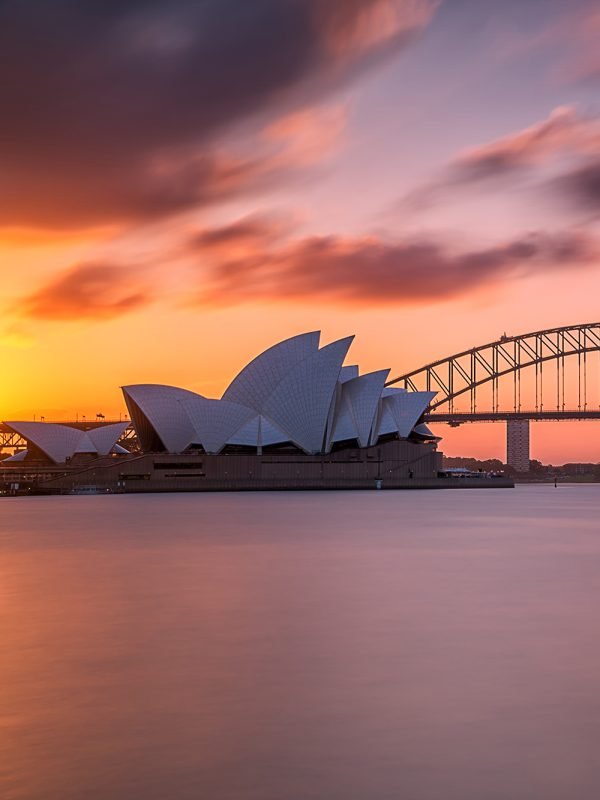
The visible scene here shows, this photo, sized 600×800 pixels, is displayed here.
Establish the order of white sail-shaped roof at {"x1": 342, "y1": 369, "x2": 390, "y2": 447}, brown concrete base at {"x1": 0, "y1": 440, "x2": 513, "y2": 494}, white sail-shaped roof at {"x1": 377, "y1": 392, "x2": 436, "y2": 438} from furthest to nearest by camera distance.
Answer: white sail-shaped roof at {"x1": 377, "y1": 392, "x2": 436, "y2": 438}, white sail-shaped roof at {"x1": 342, "y1": 369, "x2": 390, "y2": 447}, brown concrete base at {"x1": 0, "y1": 440, "x2": 513, "y2": 494}

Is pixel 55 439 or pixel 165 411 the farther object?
pixel 55 439

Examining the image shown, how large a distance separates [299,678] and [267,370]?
9125 centimetres

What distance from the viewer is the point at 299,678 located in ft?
47.3

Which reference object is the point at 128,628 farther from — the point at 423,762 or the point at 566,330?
the point at 566,330

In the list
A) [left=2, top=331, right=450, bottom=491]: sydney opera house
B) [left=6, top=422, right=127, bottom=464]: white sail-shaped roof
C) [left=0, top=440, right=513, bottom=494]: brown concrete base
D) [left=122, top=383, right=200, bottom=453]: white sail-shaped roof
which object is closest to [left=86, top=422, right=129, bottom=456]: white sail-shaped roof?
[left=6, top=422, right=127, bottom=464]: white sail-shaped roof

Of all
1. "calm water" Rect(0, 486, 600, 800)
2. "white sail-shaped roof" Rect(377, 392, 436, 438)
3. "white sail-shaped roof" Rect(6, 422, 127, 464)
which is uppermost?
"white sail-shaped roof" Rect(377, 392, 436, 438)

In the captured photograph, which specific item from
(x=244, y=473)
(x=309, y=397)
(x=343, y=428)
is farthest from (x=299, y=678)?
(x=343, y=428)

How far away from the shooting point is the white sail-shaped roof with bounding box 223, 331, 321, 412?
103250 millimetres

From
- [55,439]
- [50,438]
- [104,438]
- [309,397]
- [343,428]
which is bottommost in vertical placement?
[55,439]

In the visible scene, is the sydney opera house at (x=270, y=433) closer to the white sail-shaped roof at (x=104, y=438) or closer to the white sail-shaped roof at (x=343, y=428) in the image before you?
the white sail-shaped roof at (x=343, y=428)

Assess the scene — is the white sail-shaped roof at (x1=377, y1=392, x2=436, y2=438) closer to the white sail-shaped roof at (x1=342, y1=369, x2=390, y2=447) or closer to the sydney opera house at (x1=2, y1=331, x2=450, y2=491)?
the sydney opera house at (x1=2, y1=331, x2=450, y2=491)

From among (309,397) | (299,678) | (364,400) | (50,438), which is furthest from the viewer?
(50,438)

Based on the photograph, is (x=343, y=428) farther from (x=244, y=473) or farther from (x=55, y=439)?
(x=55, y=439)

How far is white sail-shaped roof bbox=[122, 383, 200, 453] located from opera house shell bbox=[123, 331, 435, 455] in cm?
11
